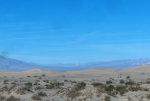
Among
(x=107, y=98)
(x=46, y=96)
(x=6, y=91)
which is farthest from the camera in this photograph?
(x=6, y=91)

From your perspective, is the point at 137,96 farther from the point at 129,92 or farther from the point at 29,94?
the point at 29,94

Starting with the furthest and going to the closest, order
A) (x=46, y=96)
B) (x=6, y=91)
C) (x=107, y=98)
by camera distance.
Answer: (x=6, y=91), (x=46, y=96), (x=107, y=98)

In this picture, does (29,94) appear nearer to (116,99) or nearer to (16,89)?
(16,89)

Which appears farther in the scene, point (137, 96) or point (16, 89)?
point (16, 89)

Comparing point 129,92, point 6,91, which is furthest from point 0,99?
point 129,92

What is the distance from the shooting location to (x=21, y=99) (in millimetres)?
24141

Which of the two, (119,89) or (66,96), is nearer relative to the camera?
(66,96)

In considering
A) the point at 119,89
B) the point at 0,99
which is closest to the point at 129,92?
the point at 119,89

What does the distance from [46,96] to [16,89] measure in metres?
3.18

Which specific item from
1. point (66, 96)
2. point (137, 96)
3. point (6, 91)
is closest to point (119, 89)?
point (137, 96)

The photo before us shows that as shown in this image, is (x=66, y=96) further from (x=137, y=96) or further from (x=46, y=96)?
(x=137, y=96)

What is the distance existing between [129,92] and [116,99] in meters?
2.78

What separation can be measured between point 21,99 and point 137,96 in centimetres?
897

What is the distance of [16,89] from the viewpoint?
27.0 m
